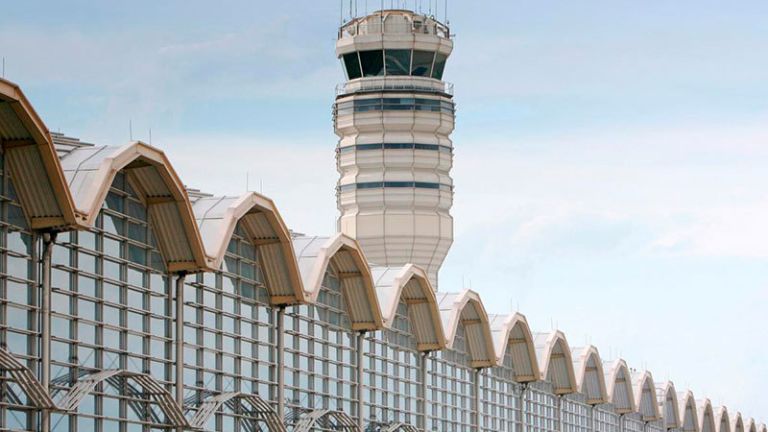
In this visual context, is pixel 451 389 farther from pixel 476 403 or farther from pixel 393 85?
pixel 393 85

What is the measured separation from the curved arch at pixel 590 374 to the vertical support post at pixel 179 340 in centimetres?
5106

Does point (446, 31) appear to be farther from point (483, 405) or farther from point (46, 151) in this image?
point (46, 151)

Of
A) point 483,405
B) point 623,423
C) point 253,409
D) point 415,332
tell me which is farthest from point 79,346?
point 623,423

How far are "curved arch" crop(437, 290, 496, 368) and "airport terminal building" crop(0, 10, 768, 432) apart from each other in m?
0.12

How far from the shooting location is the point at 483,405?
91.4m

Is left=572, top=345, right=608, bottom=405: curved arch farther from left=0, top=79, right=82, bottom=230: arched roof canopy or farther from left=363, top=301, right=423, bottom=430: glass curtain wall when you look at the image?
left=0, top=79, right=82, bottom=230: arched roof canopy

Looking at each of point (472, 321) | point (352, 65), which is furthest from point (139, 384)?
point (352, 65)

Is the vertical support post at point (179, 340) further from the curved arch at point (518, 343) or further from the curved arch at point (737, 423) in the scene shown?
the curved arch at point (737, 423)

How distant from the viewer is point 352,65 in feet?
593

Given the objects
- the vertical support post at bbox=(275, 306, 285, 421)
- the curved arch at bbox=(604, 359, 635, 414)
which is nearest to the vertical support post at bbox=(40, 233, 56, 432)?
the vertical support post at bbox=(275, 306, 285, 421)

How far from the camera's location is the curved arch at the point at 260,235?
5966 centimetres

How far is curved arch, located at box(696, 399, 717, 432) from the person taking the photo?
138500 mm

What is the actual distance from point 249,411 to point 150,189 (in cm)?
1154

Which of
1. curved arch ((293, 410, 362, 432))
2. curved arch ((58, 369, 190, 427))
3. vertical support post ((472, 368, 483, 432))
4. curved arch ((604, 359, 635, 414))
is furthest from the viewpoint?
curved arch ((604, 359, 635, 414))
